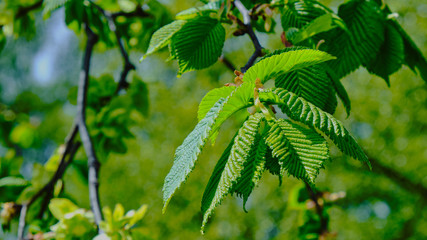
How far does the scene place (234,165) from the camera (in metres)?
0.42

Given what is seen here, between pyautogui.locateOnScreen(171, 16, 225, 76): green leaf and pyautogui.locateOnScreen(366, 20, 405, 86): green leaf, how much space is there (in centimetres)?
38

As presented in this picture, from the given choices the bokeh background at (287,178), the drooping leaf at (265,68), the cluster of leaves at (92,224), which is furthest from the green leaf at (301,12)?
the bokeh background at (287,178)

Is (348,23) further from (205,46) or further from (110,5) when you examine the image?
(110,5)

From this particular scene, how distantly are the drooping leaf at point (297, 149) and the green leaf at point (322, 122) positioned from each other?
15mm

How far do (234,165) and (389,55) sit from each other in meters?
0.59

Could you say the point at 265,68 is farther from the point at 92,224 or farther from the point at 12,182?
the point at 12,182

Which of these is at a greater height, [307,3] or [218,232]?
[307,3]

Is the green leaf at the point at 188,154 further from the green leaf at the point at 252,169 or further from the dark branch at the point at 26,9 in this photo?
the dark branch at the point at 26,9

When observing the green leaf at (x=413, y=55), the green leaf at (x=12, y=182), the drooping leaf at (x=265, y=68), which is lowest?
the green leaf at (x=12, y=182)

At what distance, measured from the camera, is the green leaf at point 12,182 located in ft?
3.84

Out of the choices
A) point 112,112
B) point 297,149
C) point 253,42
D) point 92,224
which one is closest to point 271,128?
point 297,149

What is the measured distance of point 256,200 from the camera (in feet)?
18.7

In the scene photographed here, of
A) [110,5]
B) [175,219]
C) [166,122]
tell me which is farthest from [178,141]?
[110,5]

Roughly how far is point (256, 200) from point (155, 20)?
4.61m
